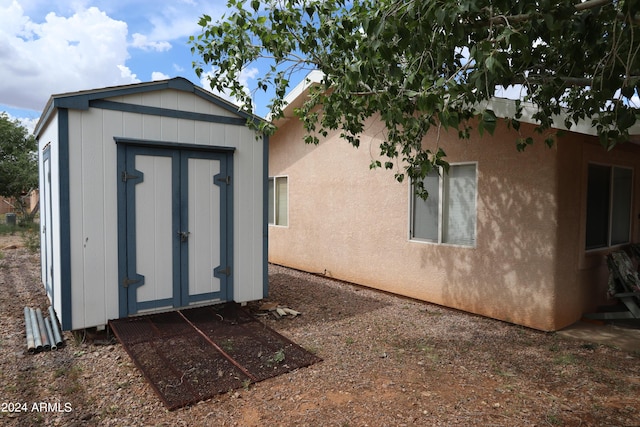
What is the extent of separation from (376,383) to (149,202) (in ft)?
11.1

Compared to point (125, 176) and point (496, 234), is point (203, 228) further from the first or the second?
point (496, 234)

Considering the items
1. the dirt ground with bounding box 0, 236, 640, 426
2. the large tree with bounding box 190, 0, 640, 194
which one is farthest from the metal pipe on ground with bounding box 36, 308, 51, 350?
the large tree with bounding box 190, 0, 640, 194

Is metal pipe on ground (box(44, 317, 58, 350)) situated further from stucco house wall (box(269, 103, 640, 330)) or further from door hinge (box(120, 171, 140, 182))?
stucco house wall (box(269, 103, 640, 330))

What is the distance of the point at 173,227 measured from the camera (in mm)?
5062

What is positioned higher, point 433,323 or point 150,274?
point 150,274

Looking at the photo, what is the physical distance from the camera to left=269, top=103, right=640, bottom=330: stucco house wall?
16.3 feet

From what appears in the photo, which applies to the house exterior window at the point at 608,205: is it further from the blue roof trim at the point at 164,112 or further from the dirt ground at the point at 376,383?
the blue roof trim at the point at 164,112

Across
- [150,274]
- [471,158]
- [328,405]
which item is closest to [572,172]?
[471,158]

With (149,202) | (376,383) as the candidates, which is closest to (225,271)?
(149,202)

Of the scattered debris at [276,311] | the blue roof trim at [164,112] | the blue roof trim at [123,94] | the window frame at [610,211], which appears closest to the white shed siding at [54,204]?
the blue roof trim at [123,94]

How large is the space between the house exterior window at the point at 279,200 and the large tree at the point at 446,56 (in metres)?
3.90

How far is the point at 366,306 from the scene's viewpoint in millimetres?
6262

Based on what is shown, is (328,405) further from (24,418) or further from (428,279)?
(428,279)

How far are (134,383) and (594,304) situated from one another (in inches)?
236
